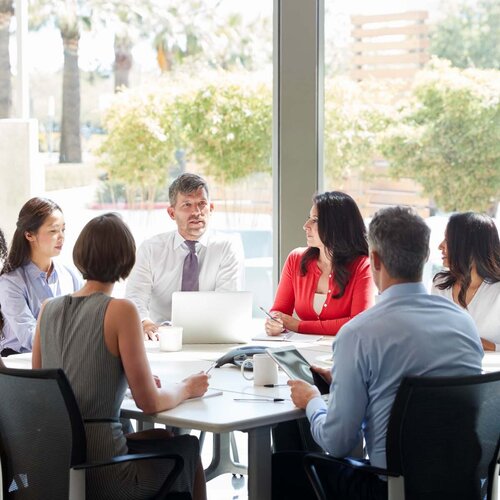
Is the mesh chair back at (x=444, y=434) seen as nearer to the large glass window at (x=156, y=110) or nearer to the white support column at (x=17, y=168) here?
the large glass window at (x=156, y=110)

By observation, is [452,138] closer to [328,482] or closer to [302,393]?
[302,393]

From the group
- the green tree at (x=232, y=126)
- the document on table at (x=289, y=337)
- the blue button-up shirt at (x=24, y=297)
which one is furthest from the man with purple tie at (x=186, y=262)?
the green tree at (x=232, y=126)

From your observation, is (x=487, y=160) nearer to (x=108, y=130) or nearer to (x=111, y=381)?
(x=108, y=130)

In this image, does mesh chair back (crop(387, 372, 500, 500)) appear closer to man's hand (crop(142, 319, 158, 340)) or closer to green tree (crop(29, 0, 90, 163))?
man's hand (crop(142, 319, 158, 340))

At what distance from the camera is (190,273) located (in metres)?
4.58

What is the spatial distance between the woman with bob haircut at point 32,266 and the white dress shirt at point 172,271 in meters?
0.40

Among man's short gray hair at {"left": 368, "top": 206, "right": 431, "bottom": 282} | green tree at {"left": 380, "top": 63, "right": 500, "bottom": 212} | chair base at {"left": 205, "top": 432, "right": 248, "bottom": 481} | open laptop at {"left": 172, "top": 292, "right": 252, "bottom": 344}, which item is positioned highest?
green tree at {"left": 380, "top": 63, "right": 500, "bottom": 212}

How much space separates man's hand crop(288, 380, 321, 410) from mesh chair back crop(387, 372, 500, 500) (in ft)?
1.32

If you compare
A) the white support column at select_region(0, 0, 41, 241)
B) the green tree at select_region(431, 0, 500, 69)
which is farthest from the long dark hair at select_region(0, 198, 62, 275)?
the green tree at select_region(431, 0, 500, 69)

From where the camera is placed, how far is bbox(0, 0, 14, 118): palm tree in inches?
238

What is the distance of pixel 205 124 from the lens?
5.70 meters

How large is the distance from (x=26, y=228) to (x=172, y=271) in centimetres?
73

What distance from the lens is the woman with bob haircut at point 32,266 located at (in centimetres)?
423

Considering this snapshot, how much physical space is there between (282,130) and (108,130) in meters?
1.15
